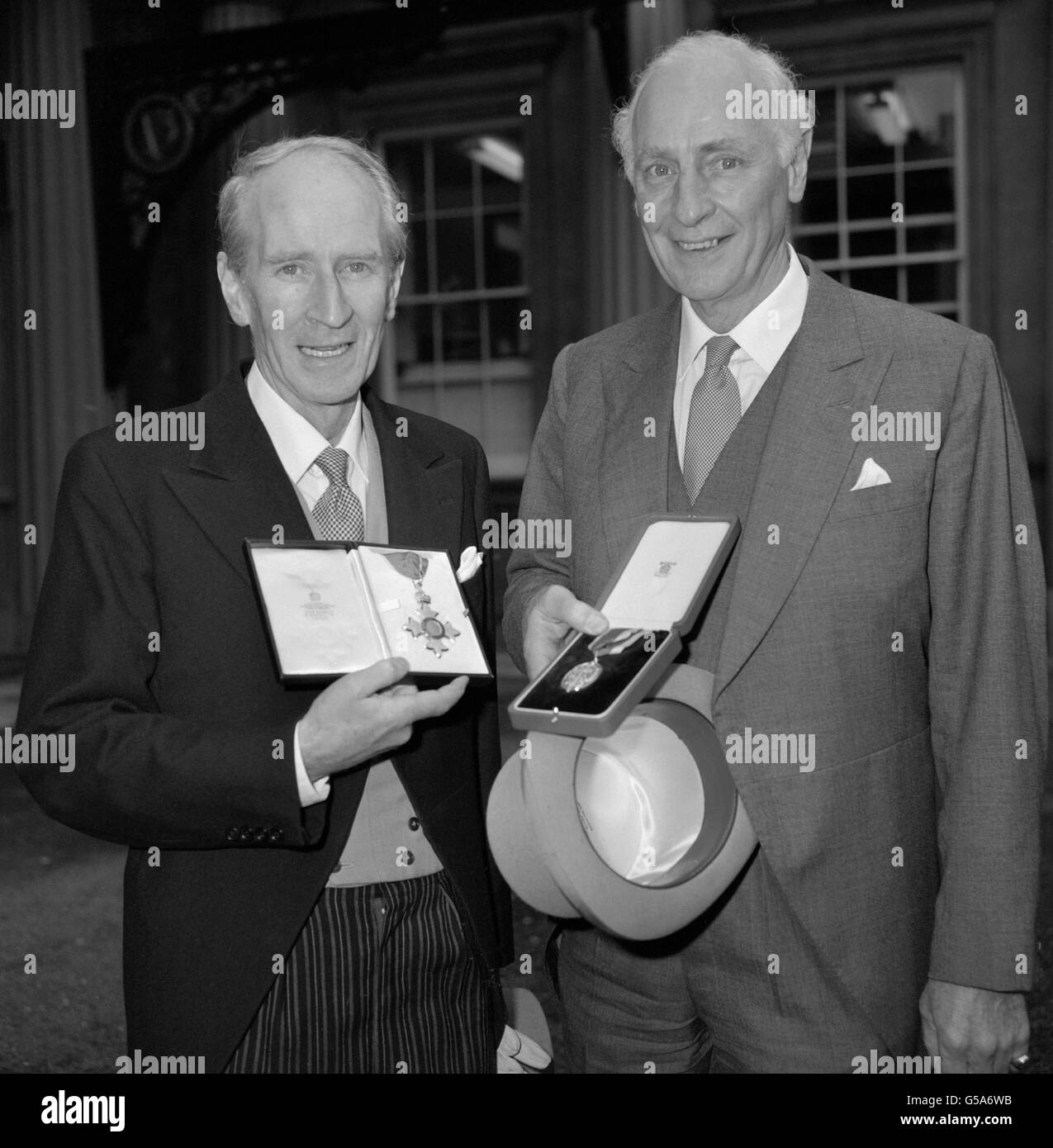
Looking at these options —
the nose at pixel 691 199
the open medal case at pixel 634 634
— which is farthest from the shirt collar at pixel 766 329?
the open medal case at pixel 634 634

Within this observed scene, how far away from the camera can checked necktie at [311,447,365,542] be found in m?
1.70

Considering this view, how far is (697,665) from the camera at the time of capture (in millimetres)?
1679

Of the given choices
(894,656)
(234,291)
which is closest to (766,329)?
(894,656)

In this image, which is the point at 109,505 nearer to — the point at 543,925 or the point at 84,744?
the point at 84,744

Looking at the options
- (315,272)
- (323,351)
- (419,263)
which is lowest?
(323,351)

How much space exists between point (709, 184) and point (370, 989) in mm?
1190

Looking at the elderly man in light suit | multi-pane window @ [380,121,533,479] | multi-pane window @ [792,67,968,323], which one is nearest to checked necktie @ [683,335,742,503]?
the elderly man in light suit

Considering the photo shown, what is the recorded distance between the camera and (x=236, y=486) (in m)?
1.64

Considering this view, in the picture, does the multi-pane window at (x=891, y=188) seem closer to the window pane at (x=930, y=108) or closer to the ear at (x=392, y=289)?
the window pane at (x=930, y=108)

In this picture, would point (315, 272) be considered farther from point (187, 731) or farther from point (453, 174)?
point (453, 174)

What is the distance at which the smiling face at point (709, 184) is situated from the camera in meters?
1.71

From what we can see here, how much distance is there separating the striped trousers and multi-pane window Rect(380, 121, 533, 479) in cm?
648

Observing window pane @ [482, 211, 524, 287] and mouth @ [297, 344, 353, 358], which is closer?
mouth @ [297, 344, 353, 358]

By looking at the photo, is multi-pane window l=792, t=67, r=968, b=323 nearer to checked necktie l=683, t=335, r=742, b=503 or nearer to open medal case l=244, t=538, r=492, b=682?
checked necktie l=683, t=335, r=742, b=503
